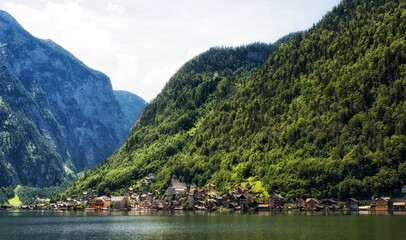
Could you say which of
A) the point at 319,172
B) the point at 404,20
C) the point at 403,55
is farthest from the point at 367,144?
the point at 404,20

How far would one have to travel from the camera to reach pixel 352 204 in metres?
147

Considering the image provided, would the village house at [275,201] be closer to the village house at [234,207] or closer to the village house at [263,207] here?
the village house at [263,207]

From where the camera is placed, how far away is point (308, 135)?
188875 millimetres

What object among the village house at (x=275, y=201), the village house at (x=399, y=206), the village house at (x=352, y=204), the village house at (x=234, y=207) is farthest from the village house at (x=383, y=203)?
the village house at (x=234, y=207)

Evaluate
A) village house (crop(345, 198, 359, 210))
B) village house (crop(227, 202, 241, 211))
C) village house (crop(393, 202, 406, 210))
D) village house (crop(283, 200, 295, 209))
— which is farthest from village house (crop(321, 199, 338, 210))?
village house (crop(227, 202, 241, 211))

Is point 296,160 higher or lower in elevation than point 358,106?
lower

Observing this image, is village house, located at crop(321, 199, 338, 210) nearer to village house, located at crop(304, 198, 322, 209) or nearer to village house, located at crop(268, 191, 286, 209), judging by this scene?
village house, located at crop(304, 198, 322, 209)

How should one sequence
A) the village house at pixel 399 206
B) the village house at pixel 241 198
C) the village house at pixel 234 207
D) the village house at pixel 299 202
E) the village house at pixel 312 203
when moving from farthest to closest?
the village house at pixel 234 207 < the village house at pixel 241 198 < the village house at pixel 299 202 < the village house at pixel 312 203 < the village house at pixel 399 206

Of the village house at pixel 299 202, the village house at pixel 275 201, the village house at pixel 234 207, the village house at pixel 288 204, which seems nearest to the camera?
the village house at pixel 299 202

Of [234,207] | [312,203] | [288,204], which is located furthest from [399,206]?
[234,207]

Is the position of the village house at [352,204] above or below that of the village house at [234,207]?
above

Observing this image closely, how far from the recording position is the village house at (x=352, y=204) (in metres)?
146

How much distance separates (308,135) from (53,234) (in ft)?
424

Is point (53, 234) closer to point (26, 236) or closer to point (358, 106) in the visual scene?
point (26, 236)
